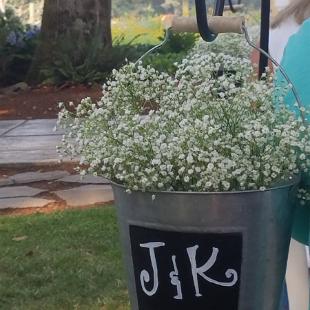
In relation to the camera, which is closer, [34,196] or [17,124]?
[34,196]

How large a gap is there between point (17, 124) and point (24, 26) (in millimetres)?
5657

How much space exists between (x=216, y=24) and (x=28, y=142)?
6.95 m

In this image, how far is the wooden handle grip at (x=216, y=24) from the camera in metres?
1.67

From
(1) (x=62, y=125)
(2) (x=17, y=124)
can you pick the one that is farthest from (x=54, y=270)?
(2) (x=17, y=124)

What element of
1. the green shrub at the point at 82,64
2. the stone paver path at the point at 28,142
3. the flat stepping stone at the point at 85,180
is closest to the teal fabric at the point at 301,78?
the flat stepping stone at the point at 85,180

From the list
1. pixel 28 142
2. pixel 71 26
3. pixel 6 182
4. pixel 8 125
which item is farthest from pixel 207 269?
pixel 71 26

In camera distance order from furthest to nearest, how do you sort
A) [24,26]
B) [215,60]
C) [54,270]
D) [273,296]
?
1. [24,26]
2. [54,270]
3. [215,60]
4. [273,296]

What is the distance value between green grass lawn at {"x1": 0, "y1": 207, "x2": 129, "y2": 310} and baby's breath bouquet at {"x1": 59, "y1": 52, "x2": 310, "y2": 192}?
2.13 m

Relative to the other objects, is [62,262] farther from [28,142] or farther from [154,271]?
[28,142]

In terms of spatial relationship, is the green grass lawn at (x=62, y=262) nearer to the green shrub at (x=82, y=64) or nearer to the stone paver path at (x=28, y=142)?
the stone paver path at (x=28, y=142)

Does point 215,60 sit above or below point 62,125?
above

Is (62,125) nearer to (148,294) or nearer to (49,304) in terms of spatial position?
(148,294)

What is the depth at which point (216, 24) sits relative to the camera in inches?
66.7

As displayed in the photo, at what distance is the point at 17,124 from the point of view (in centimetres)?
996
